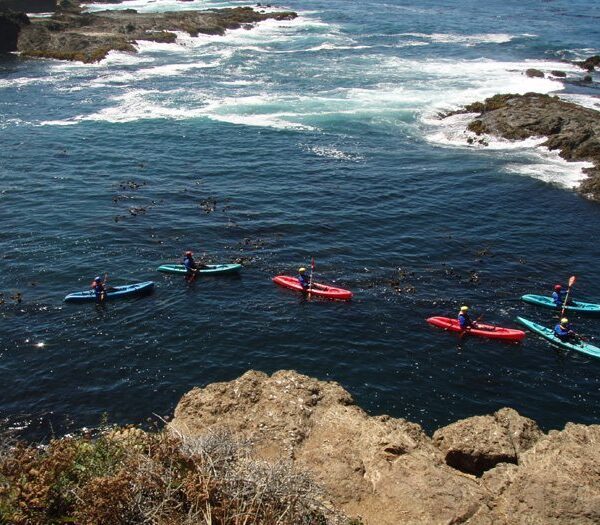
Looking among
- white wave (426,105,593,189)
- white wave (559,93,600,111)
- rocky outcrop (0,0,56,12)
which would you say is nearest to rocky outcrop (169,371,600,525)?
white wave (426,105,593,189)

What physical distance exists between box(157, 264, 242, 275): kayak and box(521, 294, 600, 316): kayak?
1543cm

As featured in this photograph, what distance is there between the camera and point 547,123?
51344 millimetres

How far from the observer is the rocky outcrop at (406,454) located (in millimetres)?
11883

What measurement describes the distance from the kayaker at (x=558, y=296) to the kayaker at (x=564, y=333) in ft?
7.51

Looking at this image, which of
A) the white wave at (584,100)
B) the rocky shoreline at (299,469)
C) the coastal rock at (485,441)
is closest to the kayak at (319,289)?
the rocky shoreline at (299,469)

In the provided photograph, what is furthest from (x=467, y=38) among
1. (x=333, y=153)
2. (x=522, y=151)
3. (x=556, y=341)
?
(x=556, y=341)

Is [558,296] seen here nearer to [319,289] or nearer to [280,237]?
[319,289]

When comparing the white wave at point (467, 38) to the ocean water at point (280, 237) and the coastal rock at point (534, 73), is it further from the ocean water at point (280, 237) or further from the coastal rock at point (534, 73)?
the coastal rock at point (534, 73)

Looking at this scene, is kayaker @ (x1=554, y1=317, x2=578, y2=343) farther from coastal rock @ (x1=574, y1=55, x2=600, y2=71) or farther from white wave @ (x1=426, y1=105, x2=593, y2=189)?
coastal rock @ (x1=574, y1=55, x2=600, y2=71)

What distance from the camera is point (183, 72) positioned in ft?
246

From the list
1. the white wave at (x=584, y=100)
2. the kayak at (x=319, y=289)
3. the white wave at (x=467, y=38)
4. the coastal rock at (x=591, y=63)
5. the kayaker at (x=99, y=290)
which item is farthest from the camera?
the white wave at (x=467, y=38)

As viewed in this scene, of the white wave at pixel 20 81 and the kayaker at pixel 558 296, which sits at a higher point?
the white wave at pixel 20 81

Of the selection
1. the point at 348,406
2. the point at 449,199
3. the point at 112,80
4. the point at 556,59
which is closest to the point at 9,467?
the point at 348,406

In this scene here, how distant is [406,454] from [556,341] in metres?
15.9
